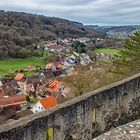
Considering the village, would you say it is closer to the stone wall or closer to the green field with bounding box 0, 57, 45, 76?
the green field with bounding box 0, 57, 45, 76

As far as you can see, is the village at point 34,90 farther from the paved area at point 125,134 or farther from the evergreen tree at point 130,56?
the paved area at point 125,134

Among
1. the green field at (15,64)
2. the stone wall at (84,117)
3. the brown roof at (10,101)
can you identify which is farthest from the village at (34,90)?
the stone wall at (84,117)

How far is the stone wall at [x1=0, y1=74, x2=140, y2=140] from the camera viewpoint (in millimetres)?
8421

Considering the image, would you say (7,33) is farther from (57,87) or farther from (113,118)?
(113,118)

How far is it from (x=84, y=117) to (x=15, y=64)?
9561 cm

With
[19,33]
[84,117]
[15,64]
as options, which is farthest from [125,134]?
[19,33]

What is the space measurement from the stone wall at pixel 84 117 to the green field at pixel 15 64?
81279 millimetres

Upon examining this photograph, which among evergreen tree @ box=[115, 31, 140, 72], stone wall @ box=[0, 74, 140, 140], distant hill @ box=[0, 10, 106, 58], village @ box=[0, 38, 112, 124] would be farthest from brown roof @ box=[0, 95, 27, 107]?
distant hill @ box=[0, 10, 106, 58]

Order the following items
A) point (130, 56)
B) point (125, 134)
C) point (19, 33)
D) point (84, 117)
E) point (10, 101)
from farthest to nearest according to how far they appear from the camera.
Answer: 1. point (19, 33)
2. point (10, 101)
3. point (130, 56)
4. point (84, 117)
5. point (125, 134)

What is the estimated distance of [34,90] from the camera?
7244 centimetres

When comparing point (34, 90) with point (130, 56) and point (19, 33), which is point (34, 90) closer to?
point (130, 56)

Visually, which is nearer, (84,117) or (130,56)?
(84,117)

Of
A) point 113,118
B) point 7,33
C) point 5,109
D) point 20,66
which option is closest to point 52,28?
point 7,33

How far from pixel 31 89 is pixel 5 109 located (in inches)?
1051
